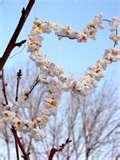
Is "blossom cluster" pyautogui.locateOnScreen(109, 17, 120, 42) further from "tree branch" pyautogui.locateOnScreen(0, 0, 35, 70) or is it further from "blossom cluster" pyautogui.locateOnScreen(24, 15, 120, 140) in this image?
"tree branch" pyautogui.locateOnScreen(0, 0, 35, 70)

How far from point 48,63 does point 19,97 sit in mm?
161

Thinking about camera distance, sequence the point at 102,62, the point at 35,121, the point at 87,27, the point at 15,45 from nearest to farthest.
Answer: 1. the point at 15,45
2. the point at 35,121
3. the point at 102,62
4. the point at 87,27

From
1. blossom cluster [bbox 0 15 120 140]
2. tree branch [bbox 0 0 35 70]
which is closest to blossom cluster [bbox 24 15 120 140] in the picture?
blossom cluster [bbox 0 15 120 140]

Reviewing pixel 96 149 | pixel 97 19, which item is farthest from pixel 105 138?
pixel 97 19

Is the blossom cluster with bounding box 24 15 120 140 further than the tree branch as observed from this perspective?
Yes

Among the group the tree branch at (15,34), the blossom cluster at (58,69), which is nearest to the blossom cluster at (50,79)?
the blossom cluster at (58,69)

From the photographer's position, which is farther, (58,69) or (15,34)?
(58,69)

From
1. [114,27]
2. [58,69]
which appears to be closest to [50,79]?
[58,69]

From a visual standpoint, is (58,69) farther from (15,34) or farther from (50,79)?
(15,34)

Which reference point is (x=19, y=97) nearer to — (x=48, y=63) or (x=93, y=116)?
(x=48, y=63)

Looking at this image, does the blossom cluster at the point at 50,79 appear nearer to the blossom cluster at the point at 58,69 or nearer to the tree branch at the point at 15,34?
the blossom cluster at the point at 58,69

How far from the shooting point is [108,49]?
175 centimetres

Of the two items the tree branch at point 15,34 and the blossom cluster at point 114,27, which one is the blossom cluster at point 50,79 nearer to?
the blossom cluster at point 114,27

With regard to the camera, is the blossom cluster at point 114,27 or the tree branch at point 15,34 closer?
the tree branch at point 15,34
